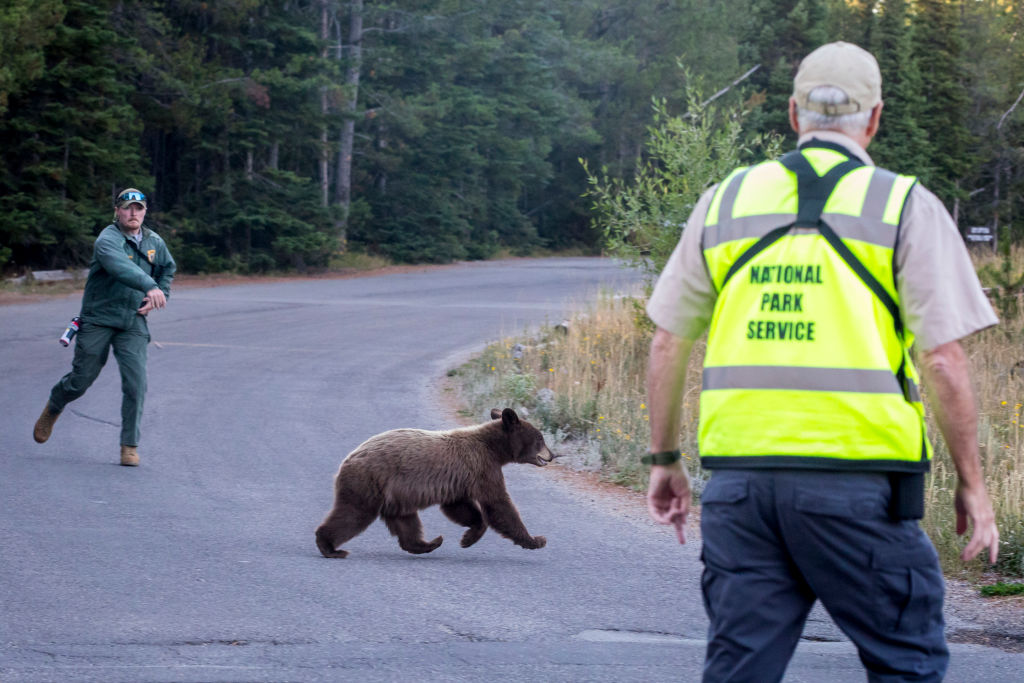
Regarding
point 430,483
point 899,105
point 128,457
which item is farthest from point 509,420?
point 899,105

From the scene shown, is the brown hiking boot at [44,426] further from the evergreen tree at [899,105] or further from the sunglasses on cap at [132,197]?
the evergreen tree at [899,105]

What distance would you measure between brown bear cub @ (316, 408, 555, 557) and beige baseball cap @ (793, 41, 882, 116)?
3.76m

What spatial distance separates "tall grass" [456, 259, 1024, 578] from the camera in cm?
680

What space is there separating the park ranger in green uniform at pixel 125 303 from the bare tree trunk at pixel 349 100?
27447mm

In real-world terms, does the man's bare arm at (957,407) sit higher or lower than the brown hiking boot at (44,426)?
higher

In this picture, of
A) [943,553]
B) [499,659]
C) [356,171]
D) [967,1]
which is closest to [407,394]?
[943,553]

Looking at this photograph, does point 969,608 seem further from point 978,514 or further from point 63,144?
point 63,144

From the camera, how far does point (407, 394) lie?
42.6ft

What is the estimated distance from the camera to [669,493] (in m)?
3.16

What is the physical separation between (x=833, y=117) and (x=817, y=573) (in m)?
1.10

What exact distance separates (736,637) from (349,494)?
3.68 metres

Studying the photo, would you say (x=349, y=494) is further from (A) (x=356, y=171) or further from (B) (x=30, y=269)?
(A) (x=356, y=171)

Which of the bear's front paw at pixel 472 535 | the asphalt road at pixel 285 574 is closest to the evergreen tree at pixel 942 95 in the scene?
the asphalt road at pixel 285 574

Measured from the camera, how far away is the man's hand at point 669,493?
10.2 ft
